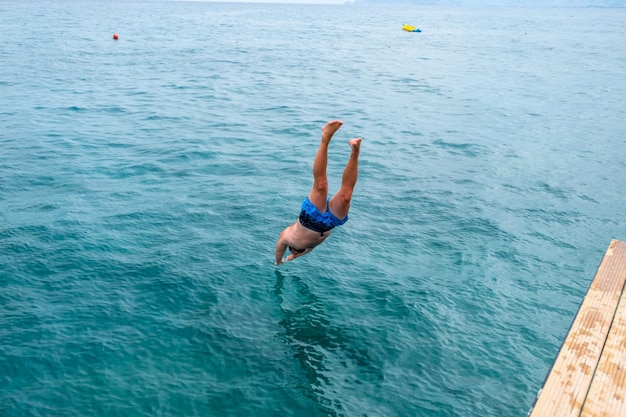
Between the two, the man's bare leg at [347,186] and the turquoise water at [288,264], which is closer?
the man's bare leg at [347,186]

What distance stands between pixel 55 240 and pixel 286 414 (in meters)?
8.61

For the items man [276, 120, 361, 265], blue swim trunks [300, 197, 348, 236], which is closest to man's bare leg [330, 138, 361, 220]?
man [276, 120, 361, 265]

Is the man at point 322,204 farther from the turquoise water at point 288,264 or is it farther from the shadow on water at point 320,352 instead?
the turquoise water at point 288,264

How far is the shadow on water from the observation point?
33.6ft

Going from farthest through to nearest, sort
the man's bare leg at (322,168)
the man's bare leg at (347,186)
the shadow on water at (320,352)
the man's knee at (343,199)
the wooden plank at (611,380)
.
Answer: the man's knee at (343,199) < the shadow on water at (320,352) < the man's bare leg at (347,186) < the man's bare leg at (322,168) < the wooden plank at (611,380)

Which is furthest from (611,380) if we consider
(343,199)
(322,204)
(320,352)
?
(320,352)

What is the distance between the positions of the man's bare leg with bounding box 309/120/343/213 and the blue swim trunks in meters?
0.10

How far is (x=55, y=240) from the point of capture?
14.9 meters

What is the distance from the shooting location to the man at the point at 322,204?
33.0 ft

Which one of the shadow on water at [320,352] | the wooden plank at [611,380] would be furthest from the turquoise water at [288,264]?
the wooden plank at [611,380]

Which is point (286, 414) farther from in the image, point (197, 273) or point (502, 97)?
point (502, 97)

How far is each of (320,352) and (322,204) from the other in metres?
2.98

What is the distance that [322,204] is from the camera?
1056 centimetres

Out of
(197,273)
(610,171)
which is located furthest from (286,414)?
(610,171)
